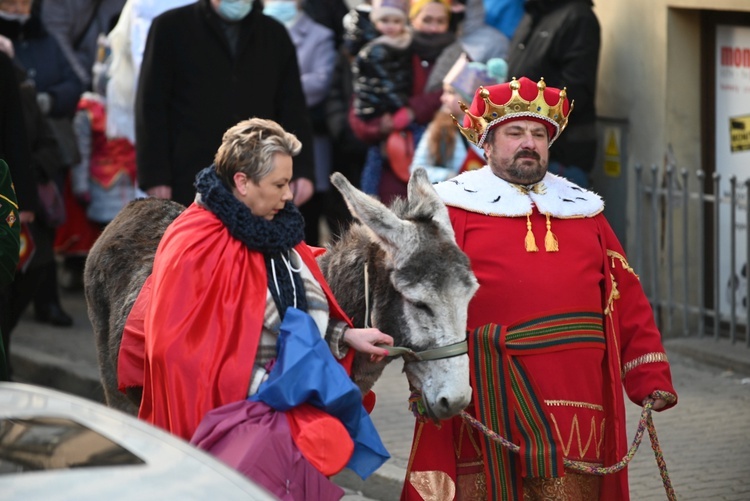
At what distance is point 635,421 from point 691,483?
1.10 meters

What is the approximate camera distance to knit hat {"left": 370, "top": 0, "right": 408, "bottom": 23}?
430 inches

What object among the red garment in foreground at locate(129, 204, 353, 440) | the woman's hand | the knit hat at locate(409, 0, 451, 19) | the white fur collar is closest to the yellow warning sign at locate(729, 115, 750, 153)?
the knit hat at locate(409, 0, 451, 19)

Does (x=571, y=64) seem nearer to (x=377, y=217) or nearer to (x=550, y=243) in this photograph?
(x=550, y=243)

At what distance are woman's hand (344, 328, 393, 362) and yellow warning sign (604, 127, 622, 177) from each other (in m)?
5.99

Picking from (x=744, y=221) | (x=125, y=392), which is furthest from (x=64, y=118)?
(x=125, y=392)

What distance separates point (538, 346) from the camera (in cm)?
540

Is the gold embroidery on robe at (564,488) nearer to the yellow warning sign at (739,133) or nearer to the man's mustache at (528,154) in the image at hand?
the man's mustache at (528,154)

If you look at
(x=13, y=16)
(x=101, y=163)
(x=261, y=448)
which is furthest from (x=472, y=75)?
(x=261, y=448)

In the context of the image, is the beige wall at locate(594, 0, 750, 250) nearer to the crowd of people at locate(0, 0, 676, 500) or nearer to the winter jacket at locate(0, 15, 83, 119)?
the crowd of people at locate(0, 0, 676, 500)

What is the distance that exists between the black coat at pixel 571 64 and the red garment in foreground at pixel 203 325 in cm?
539

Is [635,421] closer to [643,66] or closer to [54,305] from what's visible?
[643,66]

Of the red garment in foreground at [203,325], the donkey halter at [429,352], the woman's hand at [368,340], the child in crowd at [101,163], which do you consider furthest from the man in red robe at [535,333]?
the child in crowd at [101,163]

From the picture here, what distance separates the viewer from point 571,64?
33.0 ft

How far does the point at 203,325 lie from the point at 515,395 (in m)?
1.22
